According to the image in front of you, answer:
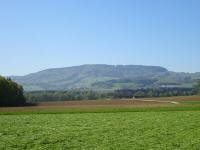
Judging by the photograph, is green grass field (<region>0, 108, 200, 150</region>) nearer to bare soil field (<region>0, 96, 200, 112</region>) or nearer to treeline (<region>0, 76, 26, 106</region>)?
bare soil field (<region>0, 96, 200, 112</region>)

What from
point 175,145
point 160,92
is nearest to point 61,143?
point 175,145

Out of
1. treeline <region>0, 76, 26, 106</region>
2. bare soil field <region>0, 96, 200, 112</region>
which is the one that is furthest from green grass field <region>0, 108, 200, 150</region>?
treeline <region>0, 76, 26, 106</region>

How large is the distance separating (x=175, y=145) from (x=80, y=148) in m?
4.99

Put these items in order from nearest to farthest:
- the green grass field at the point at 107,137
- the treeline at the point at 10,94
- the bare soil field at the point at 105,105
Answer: the green grass field at the point at 107,137 < the bare soil field at the point at 105,105 < the treeline at the point at 10,94

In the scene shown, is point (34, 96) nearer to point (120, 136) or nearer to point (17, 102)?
point (17, 102)

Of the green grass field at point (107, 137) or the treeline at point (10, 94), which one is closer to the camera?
the green grass field at point (107, 137)

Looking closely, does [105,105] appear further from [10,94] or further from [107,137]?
[107,137]

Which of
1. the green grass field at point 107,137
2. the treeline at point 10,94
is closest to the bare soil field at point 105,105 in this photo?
the treeline at point 10,94

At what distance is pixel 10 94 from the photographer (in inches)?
3794

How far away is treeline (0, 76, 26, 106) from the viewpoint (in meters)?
93.7

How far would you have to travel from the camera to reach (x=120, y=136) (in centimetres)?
2662

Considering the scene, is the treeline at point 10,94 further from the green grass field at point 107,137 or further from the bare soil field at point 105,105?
the green grass field at point 107,137

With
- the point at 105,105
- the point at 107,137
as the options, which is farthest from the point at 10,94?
the point at 107,137

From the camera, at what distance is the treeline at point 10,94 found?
9369 cm
